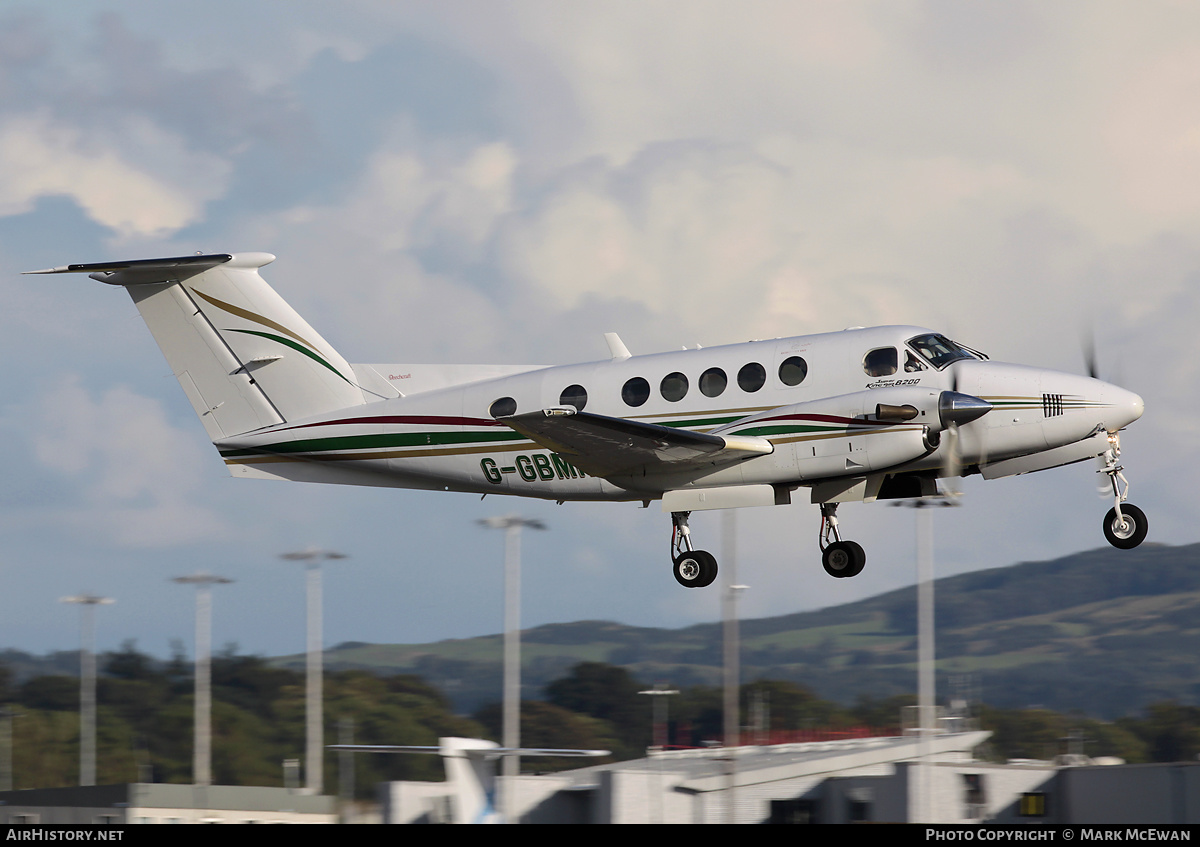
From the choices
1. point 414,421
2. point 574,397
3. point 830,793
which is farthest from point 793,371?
point 830,793

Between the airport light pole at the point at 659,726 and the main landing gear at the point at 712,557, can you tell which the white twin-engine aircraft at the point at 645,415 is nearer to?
the main landing gear at the point at 712,557

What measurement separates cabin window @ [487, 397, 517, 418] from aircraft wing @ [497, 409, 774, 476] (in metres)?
1.01

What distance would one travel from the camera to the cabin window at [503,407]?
18.7 metres

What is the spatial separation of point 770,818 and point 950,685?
36138mm

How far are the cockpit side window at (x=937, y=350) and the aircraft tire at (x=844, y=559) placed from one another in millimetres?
2984

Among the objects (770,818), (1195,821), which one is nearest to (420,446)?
(770,818)

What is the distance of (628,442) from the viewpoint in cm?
1691

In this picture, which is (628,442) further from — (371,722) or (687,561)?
(371,722)

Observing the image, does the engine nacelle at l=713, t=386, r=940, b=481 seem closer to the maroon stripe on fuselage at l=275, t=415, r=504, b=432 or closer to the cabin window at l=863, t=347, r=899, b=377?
the cabin window at l=863, t=347, r=899, b=377

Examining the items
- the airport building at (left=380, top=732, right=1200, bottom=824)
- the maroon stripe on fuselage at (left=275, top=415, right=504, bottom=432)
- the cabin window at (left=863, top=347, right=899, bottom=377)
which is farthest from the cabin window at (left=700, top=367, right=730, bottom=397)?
the airport building at (left=380, top=732, right=1200, bottom=824)

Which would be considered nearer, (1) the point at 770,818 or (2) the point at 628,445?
(2) the point at 628,445

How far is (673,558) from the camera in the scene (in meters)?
18.7

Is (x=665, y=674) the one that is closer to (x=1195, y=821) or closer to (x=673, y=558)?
(x=1195, y=821)

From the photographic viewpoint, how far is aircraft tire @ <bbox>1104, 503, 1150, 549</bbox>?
16.6m
